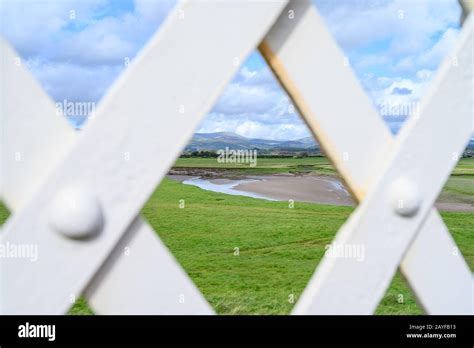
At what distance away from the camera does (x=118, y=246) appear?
0.59m

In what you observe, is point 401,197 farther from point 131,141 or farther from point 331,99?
point 131,141

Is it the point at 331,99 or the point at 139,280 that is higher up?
the point at 331,99

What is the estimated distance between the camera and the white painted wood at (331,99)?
26.4 inches

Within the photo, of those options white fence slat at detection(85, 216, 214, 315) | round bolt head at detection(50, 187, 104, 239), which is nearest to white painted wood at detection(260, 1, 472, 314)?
white fence slat at detection(85, 216, 214, 315)

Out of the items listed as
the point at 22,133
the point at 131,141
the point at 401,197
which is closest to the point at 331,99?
the point at 401,197

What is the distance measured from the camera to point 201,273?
1.93 meters

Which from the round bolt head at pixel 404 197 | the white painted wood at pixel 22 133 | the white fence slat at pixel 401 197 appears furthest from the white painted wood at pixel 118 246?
the round bolt head at pixel 404 197

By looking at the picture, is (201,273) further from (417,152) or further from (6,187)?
(6,187)

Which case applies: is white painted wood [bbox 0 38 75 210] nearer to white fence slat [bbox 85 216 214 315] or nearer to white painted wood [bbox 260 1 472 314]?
white fence slat [bbox 85 216 214 315]

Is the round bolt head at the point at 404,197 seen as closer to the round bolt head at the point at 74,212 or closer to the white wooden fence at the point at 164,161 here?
the white wooden fence at the point at 164,161

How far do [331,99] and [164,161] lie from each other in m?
0.24

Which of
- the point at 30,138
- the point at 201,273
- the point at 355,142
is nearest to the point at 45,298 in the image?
the point at 30,138

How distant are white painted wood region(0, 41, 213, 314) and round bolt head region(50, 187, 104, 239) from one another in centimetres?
3
